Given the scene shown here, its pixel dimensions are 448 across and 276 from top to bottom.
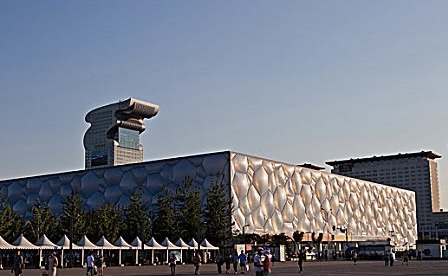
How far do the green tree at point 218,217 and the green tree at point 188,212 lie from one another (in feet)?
4.26

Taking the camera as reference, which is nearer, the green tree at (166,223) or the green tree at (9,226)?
the green tree at (9,226)

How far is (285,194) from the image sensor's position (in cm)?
8444

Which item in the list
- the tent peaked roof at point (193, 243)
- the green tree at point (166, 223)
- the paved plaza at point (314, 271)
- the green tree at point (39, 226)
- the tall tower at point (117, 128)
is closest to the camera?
the paved plaza at point (314, 271)

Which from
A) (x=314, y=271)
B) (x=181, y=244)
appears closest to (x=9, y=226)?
(x=181, y=244)

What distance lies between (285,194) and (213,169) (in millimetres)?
13534

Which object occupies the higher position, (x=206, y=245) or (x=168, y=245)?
(x=168, y=245)

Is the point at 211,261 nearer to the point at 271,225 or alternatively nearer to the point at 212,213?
the point at 212,213

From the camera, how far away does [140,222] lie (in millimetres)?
63531

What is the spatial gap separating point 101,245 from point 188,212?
47.4 ft

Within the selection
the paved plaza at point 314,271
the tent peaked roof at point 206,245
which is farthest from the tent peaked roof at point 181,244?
the paved plaza at point 314,271

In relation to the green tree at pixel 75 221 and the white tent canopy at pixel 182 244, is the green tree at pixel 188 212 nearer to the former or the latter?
the white tent canopy at pixel 182 244

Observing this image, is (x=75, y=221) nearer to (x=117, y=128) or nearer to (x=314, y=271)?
(x=314, y=271)

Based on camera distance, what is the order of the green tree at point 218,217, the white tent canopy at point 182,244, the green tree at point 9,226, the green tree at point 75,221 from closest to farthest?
the white tent canopy at point 182,244, the green tree at point 75,221, the green tree at point 9,226, the green tree at point 218,217

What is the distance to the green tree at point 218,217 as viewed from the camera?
66.2 m
